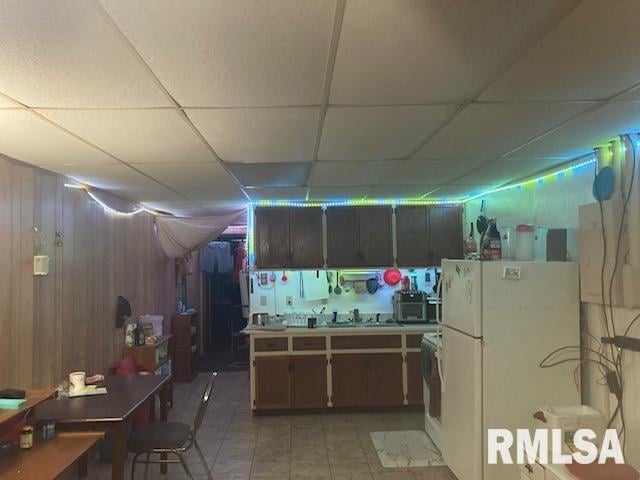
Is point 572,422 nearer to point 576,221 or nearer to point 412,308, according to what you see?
point 576,221

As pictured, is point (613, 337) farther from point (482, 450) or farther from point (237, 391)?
point (237, 391)

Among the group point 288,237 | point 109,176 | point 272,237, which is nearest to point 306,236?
point 288,237

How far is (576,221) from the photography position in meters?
3.16

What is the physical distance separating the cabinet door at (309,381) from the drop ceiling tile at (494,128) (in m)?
2.68

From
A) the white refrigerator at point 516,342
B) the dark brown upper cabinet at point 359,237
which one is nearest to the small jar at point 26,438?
the white refrigerator at point 516,342

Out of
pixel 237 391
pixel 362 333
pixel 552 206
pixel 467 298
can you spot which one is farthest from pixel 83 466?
pixel 552 206

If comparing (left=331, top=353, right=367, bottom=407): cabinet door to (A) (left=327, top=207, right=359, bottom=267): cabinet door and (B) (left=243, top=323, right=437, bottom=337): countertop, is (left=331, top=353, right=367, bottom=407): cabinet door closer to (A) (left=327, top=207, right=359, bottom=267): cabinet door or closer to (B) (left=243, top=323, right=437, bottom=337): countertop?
(B) (left=243, top=323, right=437, bottom=337): countertop

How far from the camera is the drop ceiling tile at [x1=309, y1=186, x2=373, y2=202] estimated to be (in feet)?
14.1

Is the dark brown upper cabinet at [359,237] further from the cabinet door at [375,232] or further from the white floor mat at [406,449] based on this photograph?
the white floor mat at [406,449]

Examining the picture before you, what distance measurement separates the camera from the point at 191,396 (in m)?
5.35

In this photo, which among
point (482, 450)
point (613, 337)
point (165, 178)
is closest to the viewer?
point (613, 337)

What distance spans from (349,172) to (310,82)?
180 cm

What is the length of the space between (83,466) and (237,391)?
7.86 feet

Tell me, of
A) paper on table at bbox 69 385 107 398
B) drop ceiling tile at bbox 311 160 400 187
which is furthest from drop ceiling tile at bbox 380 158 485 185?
paper on table at bbox 69 385 107 398
